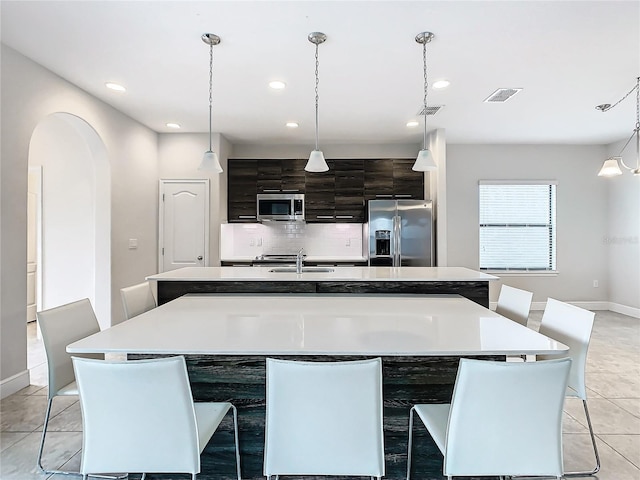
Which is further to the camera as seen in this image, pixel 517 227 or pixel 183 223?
pixel 517 227

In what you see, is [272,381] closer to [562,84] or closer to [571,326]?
[571,326]

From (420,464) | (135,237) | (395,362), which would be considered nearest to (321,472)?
(395,362)

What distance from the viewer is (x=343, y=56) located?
2.93 meters

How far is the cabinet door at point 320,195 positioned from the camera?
219 inches

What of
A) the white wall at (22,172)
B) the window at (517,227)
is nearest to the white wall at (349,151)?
the window at (517,227)

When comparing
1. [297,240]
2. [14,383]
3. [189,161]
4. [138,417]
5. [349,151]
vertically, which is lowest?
[14,383]

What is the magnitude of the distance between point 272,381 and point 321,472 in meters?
0.35

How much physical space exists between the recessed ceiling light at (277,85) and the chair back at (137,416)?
9.64 feet

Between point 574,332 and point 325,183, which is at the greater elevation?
point 325,183

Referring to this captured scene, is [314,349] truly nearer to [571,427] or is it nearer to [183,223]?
[571,427]

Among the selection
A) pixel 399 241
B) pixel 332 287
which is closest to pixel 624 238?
pixel 399 241

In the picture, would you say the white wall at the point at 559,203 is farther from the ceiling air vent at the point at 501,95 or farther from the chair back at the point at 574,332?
the chair back at the point at 574,332

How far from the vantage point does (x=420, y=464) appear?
1684 millimetres

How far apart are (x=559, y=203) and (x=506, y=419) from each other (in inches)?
235
